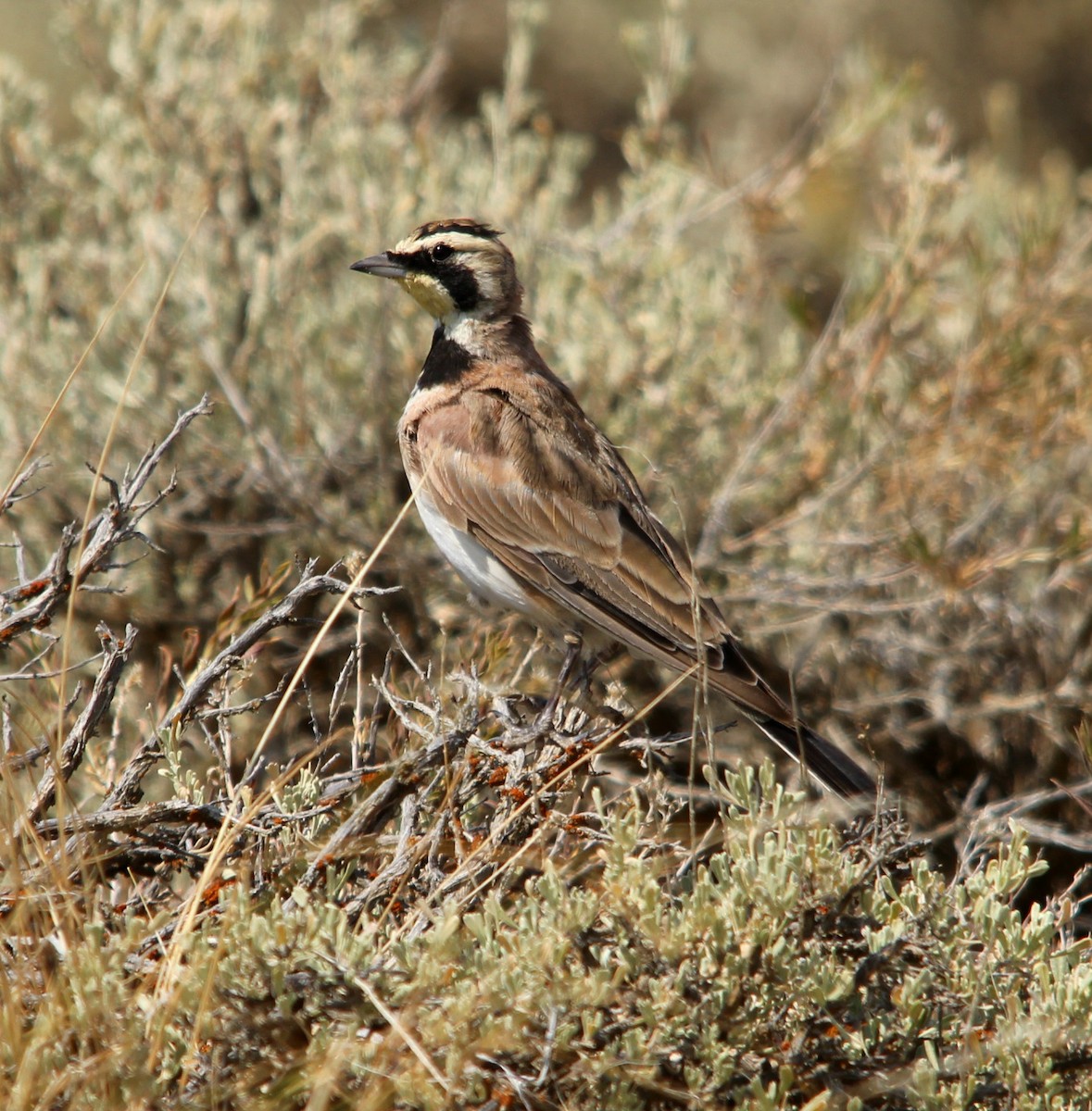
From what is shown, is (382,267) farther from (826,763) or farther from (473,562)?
(826,763)

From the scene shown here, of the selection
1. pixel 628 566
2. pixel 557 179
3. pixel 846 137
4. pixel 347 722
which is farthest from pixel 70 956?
pixel 846 137

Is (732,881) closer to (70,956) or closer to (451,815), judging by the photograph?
(451,815)

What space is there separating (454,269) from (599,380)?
127 cm

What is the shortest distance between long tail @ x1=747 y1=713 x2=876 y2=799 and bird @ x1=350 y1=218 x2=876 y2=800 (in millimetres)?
54

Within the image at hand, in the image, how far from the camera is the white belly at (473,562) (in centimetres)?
454

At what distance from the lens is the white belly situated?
4.54 metres

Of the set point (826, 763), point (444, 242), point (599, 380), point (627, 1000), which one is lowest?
point (826, 763)

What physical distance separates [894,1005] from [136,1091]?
4.85ft

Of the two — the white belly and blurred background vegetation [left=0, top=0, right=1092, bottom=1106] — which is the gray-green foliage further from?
blurred background vegetation [left=0, top=0, right=1092, bottom=1106]

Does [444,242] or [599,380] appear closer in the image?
[444,242]

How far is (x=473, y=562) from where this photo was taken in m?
4.57

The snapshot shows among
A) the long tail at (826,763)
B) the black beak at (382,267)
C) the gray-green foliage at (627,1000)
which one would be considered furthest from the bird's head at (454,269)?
the gray-green foliage at (627,1000)

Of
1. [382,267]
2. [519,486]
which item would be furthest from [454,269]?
[519,486]

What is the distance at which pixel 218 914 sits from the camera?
2840 mm
